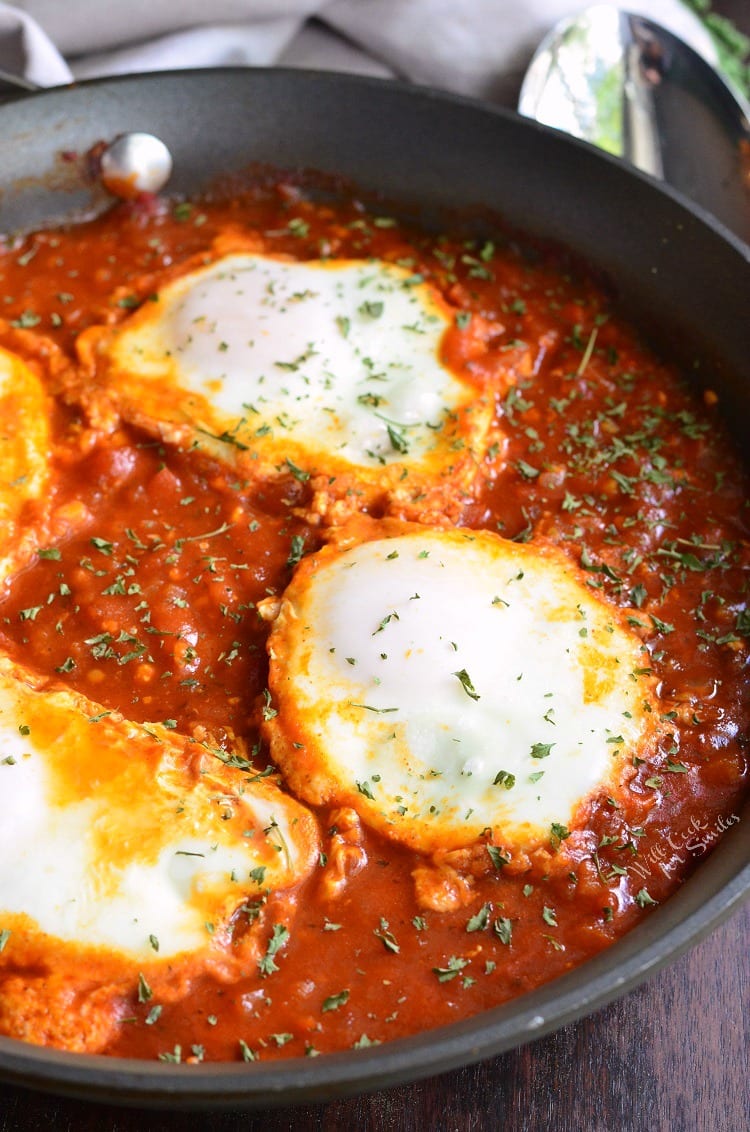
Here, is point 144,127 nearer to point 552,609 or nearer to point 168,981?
point 552,609

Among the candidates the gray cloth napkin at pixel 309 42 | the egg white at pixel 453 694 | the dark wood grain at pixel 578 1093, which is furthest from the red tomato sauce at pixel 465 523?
the gray cloth napkin at pixel 309 42

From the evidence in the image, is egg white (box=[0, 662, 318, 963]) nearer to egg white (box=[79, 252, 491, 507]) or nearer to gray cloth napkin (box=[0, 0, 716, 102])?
egg white (box=[79, 252, 491, 507])

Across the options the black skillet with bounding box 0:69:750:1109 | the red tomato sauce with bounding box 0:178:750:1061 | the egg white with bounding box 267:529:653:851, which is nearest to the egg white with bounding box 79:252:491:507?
the red tomato sauce with bounding box 0:178:750:1061

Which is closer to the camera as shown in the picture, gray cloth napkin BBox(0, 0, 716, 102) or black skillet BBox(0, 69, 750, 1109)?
black skillet BBox(0, 69, 750, 1109)

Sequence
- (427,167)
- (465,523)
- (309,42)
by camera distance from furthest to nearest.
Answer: (309,42) < (427,167) < (465,523)

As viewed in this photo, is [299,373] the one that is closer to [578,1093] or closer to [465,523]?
[465,523]

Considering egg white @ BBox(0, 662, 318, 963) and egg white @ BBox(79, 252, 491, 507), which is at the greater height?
egg white @ BBox(79, 252, 491, 507)

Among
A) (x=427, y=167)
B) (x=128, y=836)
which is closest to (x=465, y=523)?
(x=128, y=836)
